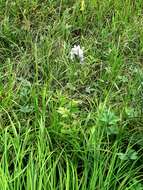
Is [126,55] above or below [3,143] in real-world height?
above

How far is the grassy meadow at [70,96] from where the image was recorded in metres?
2.05

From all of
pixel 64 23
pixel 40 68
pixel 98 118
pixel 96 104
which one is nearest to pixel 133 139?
pixel 98 118

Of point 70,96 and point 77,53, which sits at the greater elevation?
point 77,53

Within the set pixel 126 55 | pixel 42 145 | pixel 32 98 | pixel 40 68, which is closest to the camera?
pixel 42 145

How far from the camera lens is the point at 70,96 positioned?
2.55 m

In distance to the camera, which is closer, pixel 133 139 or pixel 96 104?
pixel 133 139

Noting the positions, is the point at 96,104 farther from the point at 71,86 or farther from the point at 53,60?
the point at 53,60

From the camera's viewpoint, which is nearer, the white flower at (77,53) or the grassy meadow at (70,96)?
the grassy meadow at (70,96)

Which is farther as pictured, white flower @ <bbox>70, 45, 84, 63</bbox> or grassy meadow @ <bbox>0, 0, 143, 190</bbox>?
white flower @ <bbox>70, 45, 84, 63</bbox>

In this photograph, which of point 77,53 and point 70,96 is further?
point 77,53

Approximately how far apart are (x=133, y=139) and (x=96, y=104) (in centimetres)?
39

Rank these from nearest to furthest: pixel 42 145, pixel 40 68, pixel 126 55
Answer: pixel 42 145 → pixel 40 68 → pixel 126 55

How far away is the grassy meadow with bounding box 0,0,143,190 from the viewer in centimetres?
205

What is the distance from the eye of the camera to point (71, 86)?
2607mm
